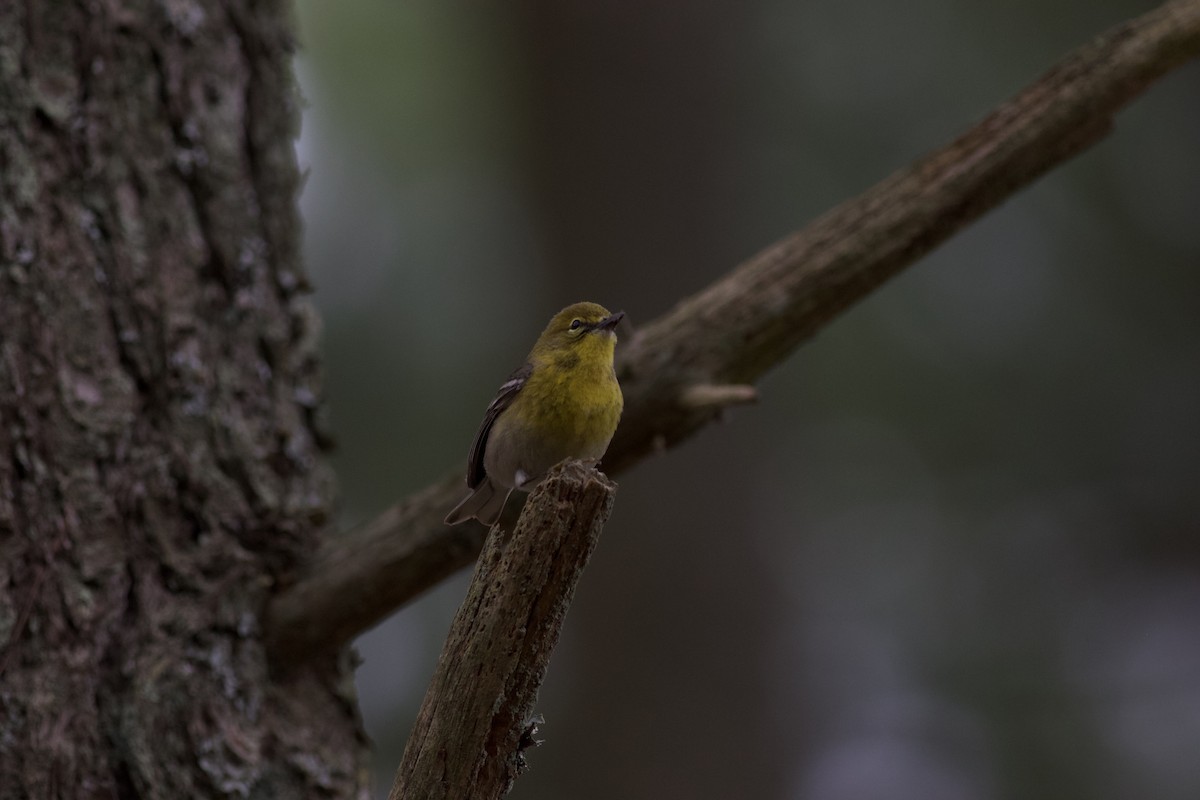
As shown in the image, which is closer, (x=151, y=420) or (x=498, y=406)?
(x=151, y=420)

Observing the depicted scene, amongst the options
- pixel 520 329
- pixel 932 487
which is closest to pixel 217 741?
pixel 520 329

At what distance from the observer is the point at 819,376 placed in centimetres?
898

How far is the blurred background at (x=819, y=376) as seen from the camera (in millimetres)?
7379

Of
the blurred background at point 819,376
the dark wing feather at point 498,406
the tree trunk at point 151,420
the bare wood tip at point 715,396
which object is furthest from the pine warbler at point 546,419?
the blurred background at point 819,376

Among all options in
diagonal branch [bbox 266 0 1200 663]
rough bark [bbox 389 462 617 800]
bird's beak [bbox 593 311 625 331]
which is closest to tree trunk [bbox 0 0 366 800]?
diagonal branch [bbox 266 0 1200 663]

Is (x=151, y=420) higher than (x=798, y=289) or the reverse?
the reverse

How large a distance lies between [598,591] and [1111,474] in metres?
4.00

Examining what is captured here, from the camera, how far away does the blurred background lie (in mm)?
7379

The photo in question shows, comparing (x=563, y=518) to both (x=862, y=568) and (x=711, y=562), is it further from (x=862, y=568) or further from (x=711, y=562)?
(x=862, y=568)

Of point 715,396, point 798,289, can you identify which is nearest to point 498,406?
point 715,396

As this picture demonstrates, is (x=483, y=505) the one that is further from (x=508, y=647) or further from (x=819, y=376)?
(x=819, y=376)

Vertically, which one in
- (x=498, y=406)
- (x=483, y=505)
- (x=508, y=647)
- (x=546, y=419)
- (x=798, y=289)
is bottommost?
(x=508, y=647)

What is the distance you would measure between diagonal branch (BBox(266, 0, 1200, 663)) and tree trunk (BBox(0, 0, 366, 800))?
25cm

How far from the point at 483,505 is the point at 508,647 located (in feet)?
4.62
